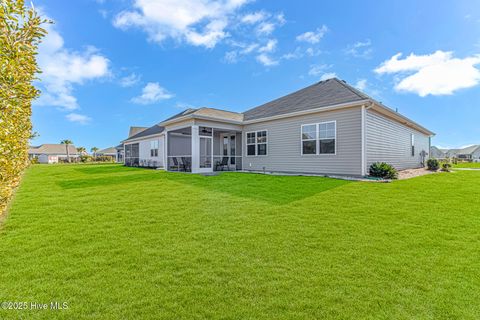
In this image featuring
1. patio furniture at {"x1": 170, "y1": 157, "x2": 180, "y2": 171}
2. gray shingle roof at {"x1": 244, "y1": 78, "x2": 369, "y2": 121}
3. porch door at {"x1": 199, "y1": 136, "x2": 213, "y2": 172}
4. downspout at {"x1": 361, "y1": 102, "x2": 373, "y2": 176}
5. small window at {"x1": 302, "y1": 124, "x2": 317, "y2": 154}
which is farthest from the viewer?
patio furniture at {"x1": 170, "y1": 157, "x2": 180, "y2": 171}

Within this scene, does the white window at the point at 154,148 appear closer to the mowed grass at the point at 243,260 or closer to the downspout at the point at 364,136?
the mowed grass at the point at 243,260

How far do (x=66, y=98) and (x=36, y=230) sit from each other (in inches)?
572

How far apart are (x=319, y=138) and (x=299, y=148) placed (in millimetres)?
1215

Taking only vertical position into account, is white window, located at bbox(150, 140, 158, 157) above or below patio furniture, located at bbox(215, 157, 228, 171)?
above

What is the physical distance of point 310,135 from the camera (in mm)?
11633

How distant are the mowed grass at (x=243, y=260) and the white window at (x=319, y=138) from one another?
533 centimetres

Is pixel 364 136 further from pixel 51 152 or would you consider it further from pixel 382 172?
pixel 51 152

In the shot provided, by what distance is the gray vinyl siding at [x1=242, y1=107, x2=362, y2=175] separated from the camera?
10.1 m

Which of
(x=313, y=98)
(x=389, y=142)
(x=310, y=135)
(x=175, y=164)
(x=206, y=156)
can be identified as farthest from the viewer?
(x=175, y=164)

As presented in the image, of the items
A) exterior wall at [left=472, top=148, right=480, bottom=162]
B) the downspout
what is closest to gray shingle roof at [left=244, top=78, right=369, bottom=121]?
the downspout

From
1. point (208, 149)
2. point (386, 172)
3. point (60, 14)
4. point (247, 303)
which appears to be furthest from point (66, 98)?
point (386, 172)

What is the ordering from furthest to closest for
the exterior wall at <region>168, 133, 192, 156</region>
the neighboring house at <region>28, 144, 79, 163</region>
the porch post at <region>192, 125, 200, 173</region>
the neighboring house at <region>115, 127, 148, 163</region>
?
1. the neighboring house at <region>28, 144, 79, 163</region>
2. the neighboring house at <region>115, 127, 148, 163</region>
3. the exterior wall at <region>168, 133, 192, 156</region>
4. the porch post at <region>192, 125, 200, 173</region>

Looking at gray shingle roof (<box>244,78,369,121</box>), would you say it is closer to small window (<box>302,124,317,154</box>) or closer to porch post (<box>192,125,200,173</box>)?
small window (<box>302,124,317,154</box>)

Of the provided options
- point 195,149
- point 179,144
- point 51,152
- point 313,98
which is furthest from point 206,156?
point 51,152
